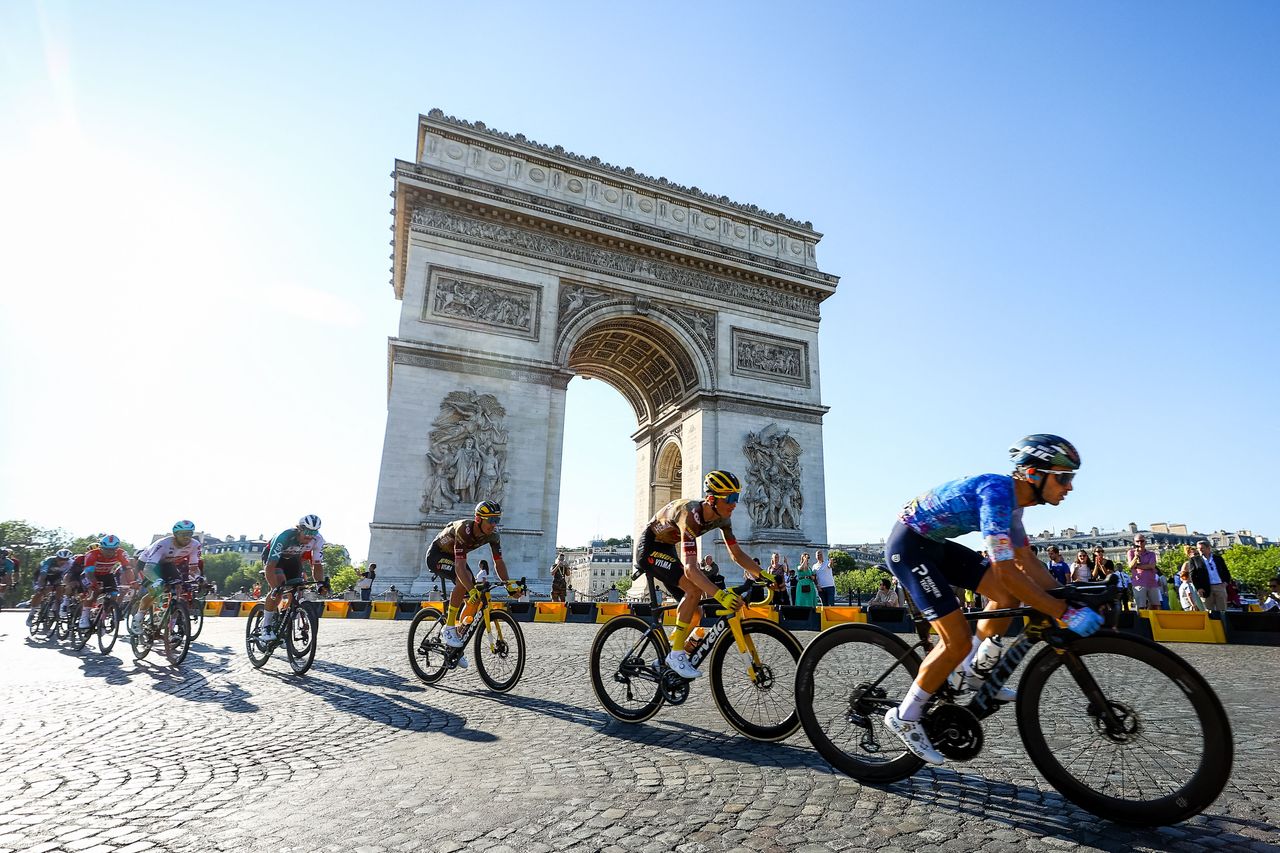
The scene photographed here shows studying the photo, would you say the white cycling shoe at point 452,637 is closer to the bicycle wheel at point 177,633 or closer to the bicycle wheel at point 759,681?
the bicycle wheel at point 759,681

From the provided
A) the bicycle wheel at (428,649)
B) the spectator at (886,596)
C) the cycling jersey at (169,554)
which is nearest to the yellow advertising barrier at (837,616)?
the spectator at (886,596)

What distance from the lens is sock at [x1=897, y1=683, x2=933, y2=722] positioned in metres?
2.90

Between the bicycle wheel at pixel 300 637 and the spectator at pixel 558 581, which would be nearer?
the bicycle wheel at pixel 300 637

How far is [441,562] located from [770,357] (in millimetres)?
21205

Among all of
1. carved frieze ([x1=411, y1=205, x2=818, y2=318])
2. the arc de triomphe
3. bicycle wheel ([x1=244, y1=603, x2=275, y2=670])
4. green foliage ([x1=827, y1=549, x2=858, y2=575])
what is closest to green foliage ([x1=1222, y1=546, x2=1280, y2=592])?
green foliage ([x1=827, y1=549, x2=858, y2=575])

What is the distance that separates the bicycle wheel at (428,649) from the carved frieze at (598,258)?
707 inches

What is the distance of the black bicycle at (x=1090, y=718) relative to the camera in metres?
2.41

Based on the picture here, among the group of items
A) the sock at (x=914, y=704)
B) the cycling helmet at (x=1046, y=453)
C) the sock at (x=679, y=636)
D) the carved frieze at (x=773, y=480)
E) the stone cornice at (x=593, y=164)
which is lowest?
the sock at (x=914, y=704)

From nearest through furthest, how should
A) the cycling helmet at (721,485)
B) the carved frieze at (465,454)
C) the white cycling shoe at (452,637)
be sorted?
1. the cycling helmet at (721,485)
2. the white cycling shoe at (452,637)
3. the carved frieze at (465,454)

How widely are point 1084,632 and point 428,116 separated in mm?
25096

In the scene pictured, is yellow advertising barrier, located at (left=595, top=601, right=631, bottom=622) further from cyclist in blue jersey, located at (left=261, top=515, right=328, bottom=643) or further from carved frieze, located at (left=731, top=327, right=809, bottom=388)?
carved frieze, located at (left=731, top=327, right=809, bottom=388)

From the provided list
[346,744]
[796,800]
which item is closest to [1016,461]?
[796,800]

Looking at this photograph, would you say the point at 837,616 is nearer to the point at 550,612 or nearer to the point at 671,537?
the point at 550,612

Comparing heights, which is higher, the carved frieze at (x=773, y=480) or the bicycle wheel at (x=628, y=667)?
the carved frieze at (x=773, y=480)
